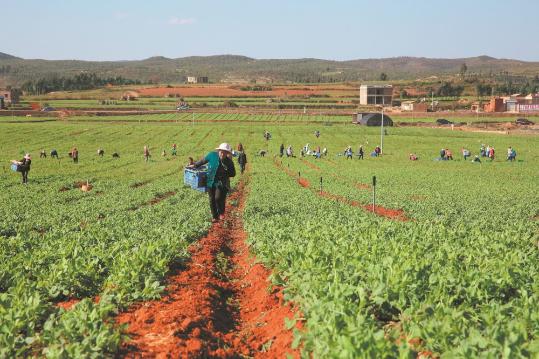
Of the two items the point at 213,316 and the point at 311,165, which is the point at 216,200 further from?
the point at 311,165

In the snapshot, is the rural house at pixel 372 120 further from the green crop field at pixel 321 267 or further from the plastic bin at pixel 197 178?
the plastic bin at pixel 197 178

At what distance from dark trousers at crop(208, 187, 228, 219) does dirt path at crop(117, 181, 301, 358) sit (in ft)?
13.1

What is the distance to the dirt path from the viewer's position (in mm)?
6016

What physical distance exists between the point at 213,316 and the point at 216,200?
7.80 meters

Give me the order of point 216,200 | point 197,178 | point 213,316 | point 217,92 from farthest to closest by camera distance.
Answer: point 217,92
point 197,178
point 216,200
point 213,316

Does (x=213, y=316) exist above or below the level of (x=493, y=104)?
above

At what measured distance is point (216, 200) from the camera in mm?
15078

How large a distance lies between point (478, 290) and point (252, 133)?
77893 millimetres

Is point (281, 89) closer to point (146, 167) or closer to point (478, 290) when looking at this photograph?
point (146, 167)

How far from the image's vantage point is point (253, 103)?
456 feet

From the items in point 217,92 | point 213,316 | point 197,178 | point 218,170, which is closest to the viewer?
point 213,316

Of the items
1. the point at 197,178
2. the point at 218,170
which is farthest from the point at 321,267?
the point at 197,178

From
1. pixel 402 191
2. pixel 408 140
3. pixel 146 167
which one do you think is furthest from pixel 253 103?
pixel 402 191

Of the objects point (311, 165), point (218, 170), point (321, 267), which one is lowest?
point (311, 165)
